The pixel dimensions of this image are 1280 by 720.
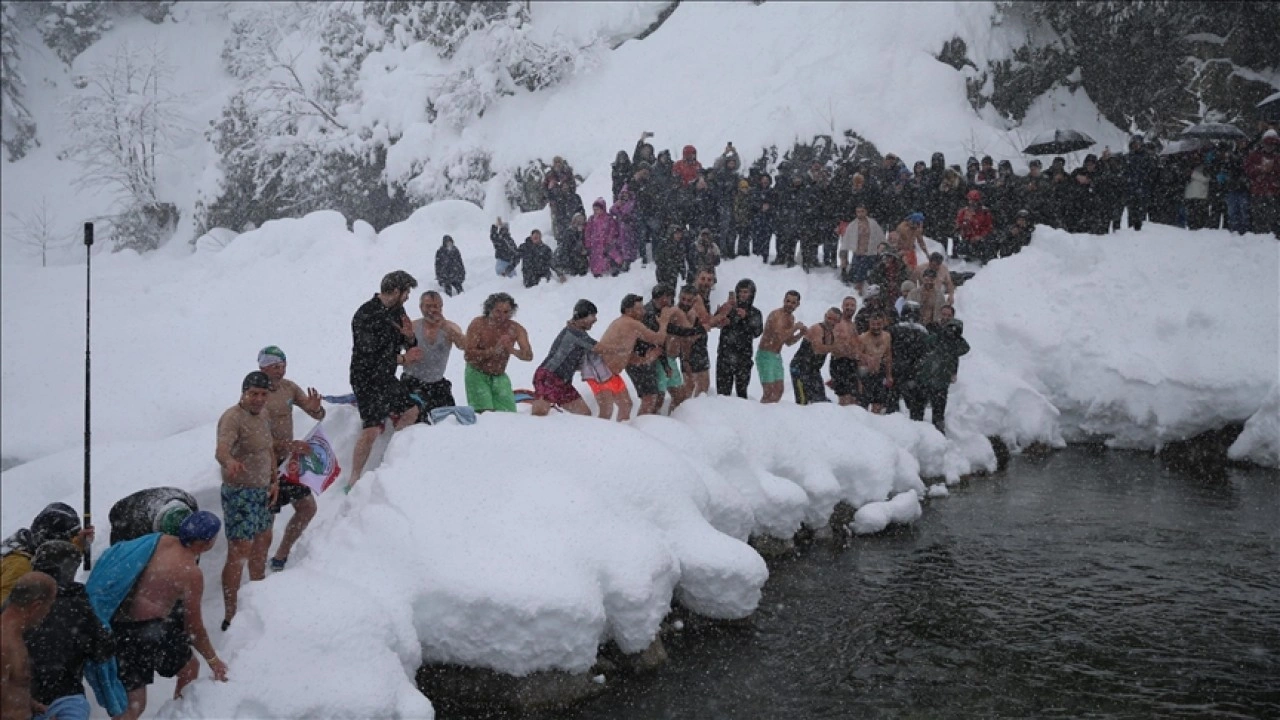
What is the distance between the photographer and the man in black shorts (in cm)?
682

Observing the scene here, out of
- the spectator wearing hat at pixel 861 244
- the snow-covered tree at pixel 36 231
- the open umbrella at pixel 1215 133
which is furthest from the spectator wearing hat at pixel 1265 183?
the snow-covered tree at pixel 36 231

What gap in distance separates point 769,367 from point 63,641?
747 cm

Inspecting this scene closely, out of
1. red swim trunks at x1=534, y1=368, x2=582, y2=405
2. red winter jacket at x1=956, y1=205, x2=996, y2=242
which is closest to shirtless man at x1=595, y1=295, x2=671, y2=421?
red swim trunks at x1=534, y1=368, x2=582, y2=405

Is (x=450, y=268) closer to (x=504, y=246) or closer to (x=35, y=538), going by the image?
(x=504, y=246)

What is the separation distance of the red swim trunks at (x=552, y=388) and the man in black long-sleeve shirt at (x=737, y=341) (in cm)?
234

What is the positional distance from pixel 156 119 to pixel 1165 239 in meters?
31.5

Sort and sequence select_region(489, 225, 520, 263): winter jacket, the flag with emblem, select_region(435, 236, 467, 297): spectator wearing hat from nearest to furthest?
1. the flag with emblem
2. select_region(489, 225, 520, 263): winter jacket
3. select_region(435, 236, 467, 297): spectator wearing hat

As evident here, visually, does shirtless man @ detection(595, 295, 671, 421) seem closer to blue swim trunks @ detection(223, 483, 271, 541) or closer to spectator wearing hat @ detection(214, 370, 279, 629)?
spectator wearing hat @ detection(214, 370, 279, 629)

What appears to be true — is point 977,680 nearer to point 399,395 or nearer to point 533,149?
point 399,395

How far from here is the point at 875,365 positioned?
35.0 feet

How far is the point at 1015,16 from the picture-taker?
2033cm

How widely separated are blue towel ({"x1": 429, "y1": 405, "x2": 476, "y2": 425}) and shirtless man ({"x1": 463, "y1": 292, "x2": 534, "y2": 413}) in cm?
59

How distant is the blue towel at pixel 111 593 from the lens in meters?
4.25

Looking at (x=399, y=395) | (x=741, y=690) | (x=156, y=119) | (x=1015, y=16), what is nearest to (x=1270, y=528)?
(x=741, y=690)
